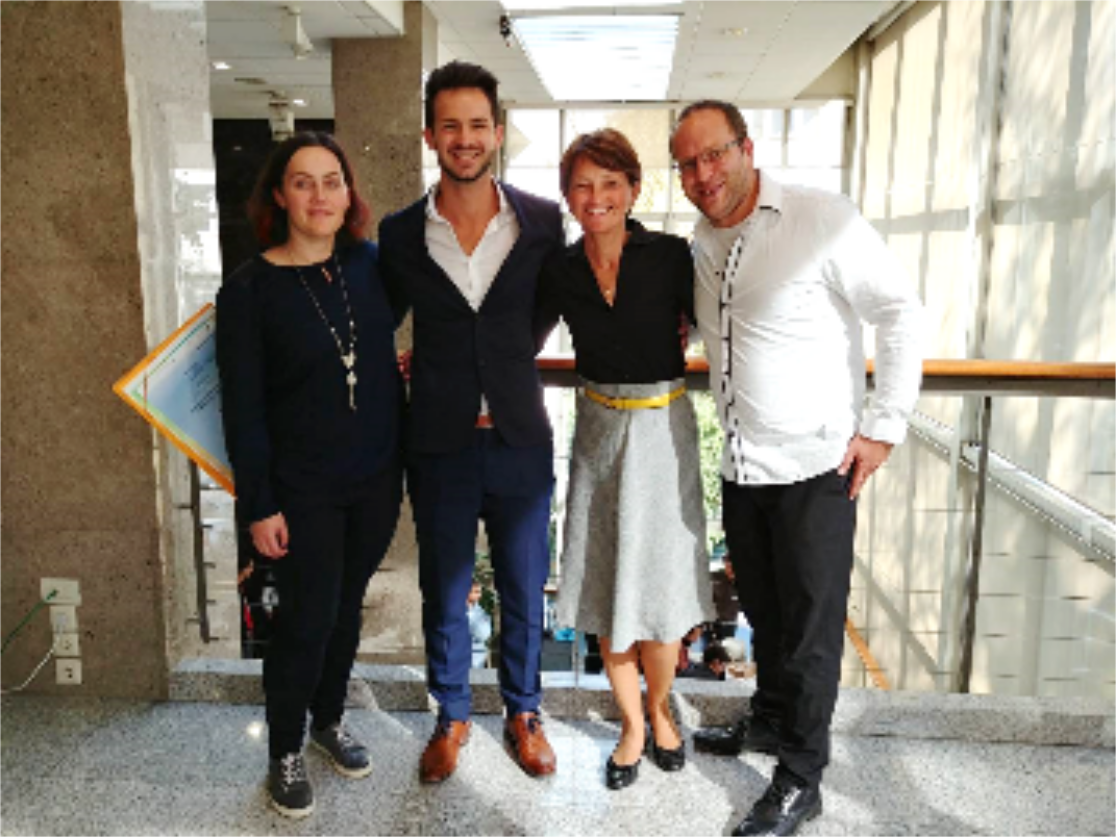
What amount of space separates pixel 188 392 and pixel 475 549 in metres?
0.73

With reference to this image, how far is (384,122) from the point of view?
644cm

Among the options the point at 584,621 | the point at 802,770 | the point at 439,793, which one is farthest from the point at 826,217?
the point at 439,793

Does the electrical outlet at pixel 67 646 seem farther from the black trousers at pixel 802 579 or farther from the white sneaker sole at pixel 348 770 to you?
the black trousers at pixel 802 579

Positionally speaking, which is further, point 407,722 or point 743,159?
point 407,722

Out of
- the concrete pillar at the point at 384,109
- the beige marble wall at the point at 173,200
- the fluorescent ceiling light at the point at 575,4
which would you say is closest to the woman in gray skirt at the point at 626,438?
the beige marble wall at the point at 173,200

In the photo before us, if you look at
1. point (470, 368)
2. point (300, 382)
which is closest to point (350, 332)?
point (300, 382)

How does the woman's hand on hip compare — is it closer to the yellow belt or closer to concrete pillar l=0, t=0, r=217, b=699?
concrete pillar l=0, t=0, r=217, b=699

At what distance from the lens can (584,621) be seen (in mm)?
2125

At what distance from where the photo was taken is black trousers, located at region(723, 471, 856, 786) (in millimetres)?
1922

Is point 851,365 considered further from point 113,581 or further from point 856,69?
point 856,69

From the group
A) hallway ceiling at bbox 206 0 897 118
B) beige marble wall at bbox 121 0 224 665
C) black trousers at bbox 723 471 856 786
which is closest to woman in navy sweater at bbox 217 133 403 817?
beige marble wall at bbox 121 0 224 665

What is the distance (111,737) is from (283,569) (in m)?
0.80

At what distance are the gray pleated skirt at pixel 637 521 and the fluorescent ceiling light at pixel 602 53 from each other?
19.5 feet

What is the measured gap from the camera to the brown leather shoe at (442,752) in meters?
2.17
